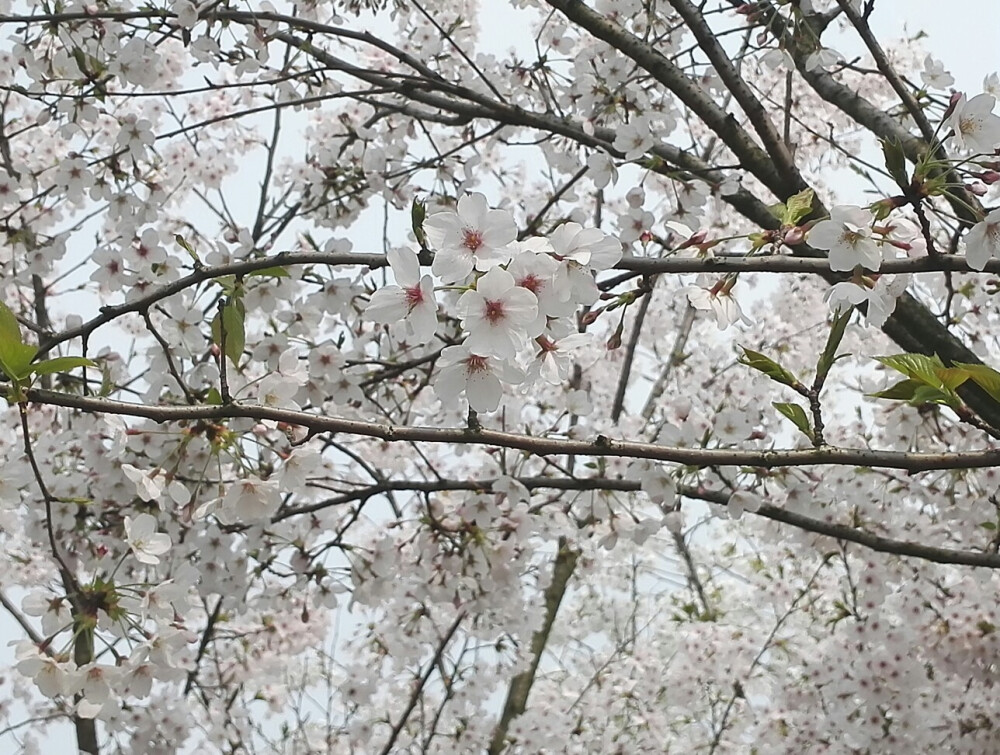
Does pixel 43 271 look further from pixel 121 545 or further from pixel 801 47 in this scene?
pixel 801 47

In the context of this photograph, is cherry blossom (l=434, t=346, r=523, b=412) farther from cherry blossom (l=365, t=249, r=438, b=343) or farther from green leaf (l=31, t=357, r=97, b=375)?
green leaf (l=31, t=357, r=97, b=375)

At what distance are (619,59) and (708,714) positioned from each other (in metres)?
5.04

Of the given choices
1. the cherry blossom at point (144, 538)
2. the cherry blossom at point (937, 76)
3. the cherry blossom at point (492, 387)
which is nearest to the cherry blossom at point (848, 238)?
the cherry blossom at point (492, 387)

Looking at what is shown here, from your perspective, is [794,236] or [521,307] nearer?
[521,307]

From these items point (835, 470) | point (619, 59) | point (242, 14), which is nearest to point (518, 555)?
point (835, 470)

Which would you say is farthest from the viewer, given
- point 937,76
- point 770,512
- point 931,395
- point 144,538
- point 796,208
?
point 937,76

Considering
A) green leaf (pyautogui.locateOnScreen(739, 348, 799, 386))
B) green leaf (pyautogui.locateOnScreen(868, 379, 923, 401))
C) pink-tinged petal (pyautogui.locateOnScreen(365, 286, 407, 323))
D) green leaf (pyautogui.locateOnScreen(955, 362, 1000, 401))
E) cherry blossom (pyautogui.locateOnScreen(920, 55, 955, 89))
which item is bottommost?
green leaf (pyautogui.locateOnScreen(955, 362, 1000, 401))

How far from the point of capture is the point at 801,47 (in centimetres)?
259

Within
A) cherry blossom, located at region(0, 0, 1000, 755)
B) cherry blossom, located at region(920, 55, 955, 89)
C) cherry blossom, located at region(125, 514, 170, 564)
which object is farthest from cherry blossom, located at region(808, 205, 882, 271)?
cherry blossom, located at region(920, 55, 955, 89)

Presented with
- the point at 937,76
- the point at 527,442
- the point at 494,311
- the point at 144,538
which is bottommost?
the point at 527,442

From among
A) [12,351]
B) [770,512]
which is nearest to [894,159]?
[12,351]

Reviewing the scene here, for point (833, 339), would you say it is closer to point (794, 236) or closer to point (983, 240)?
point (794, 236)

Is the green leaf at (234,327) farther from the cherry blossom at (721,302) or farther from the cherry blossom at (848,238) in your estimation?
the cherry blossom at (848,238)

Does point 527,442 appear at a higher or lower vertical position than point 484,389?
lower
